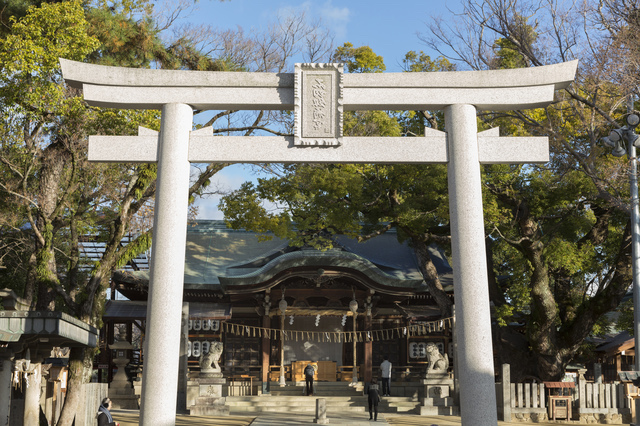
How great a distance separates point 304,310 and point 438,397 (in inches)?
241

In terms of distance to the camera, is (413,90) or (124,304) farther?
(124,304)

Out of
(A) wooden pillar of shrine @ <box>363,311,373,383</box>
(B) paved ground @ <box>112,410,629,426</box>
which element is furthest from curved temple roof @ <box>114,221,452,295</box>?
(B) paved ground @ <box>112,410,629,426</box>

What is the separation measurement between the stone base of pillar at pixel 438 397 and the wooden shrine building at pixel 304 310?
7.80 feet

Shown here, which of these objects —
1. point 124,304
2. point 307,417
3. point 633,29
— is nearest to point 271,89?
point 633,29

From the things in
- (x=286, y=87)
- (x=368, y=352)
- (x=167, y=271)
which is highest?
(x=286, y=87)

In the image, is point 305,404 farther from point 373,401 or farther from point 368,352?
point 373,401

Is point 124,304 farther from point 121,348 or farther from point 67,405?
point 67,405

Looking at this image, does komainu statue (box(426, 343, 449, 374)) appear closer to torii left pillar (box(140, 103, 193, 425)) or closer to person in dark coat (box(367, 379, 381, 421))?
person in dark coat (box(367, 379, 381, 421))

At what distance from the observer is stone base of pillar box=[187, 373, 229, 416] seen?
59.6 feet

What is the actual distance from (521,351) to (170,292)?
13.9 m

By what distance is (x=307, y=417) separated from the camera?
57.9ft

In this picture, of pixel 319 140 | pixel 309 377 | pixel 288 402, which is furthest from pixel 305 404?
pixel 319 140

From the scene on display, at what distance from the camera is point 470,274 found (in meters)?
8.91

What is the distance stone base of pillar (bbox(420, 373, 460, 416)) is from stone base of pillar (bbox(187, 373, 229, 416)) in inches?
224
